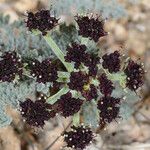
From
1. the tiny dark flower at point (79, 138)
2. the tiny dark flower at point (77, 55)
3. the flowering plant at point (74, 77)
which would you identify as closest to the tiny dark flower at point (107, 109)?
the flowering plant at point (74, 77)

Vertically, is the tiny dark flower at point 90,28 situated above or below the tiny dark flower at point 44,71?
above

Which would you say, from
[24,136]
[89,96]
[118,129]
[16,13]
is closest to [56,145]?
[24,136]

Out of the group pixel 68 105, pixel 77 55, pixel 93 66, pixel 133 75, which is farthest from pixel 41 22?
pixel 133 75

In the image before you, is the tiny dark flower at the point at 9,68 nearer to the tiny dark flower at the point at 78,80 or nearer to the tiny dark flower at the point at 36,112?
the tiny dark flower at the point at 36,112

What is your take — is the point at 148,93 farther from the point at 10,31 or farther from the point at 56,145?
the point at 10,31

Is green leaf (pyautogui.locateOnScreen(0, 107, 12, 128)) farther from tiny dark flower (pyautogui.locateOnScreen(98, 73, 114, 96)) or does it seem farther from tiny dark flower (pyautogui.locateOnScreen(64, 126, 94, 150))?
tiny dark flower (pyautogui.locateOnScreen(98, 73, 114, 96))

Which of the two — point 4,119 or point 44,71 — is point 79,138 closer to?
point 44,71

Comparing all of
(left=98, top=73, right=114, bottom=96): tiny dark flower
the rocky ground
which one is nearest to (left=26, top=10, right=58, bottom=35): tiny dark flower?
(left=98, top=73, right=114, bottom=96): tiny dark flower
